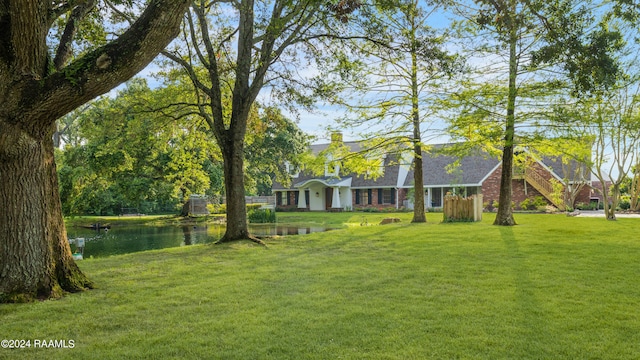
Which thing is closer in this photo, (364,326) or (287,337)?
(287,337)

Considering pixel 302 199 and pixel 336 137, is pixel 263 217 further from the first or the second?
pixel 302 199

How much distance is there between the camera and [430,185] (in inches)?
1288

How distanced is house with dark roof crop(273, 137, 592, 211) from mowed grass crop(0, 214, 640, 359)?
19.0 metres

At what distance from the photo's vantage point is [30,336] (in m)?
4.38

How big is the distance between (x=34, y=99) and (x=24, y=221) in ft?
5.29

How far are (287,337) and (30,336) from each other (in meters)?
2.63

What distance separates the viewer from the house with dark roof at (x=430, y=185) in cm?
2919

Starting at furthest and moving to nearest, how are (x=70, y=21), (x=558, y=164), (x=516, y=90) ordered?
(x=558, y=164) < (x=516, y=90) < (x=70, y=21)

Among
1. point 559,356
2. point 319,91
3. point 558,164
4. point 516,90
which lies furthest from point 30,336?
point 558,164

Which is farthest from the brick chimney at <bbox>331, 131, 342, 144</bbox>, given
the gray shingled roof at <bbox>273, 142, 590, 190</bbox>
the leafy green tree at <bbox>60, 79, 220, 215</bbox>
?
the gray shingled roof at <bbox>273, 142, 590, 190</bbox>

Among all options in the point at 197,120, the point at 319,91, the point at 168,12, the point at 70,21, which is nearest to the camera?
the point at 168,12

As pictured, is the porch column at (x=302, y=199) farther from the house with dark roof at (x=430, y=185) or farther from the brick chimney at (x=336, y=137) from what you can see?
the brick chimney at (x=336, y=137)

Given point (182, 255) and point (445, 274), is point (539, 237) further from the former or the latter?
point (182, 255)

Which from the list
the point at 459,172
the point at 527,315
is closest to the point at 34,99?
the point at 527,315
